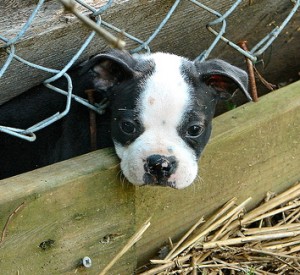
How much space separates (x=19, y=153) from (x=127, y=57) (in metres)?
0.81

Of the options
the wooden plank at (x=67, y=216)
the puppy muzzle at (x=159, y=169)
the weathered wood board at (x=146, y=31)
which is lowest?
the wooden plank at (x=67, y=216)

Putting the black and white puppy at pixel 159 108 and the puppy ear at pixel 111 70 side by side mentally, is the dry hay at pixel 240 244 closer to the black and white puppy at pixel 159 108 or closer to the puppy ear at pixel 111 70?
the black and white puppy at pixel 159 108

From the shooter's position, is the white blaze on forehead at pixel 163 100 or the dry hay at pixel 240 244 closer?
the white blaze on forehead at pixel 163 100

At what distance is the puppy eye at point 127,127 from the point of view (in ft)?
9.26

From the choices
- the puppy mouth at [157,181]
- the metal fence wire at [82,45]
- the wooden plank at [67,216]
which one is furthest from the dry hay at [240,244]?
the metal fence wire at [82,45]

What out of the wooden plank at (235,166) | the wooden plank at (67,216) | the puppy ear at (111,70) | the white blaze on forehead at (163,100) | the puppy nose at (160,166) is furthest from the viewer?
the wooden plank at (235,166)

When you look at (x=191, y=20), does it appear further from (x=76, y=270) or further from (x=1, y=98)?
(x=76, y=270)

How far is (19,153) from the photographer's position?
3434 millimetres

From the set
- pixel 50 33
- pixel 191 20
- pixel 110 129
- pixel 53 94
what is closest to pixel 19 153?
pixel 53 94

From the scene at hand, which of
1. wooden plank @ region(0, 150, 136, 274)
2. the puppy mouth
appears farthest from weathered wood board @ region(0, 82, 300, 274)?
the puppy mouth

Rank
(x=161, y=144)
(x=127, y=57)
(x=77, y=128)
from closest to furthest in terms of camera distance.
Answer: (x=161, y=144)
(x=127, y=57)
(x=77, y=128)

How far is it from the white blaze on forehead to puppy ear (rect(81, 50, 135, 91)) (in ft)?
0.37

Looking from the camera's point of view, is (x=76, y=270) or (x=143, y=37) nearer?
(x=76, y=270)

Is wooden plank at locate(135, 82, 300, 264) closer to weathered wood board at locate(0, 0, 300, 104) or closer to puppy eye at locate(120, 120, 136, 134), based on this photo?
puppy eye at locate(120, 120, 136, 134)
